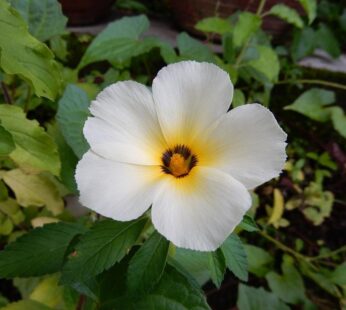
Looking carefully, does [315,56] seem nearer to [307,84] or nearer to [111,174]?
[307,84]

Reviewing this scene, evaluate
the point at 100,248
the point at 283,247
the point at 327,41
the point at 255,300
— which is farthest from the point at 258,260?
the point at 327,41

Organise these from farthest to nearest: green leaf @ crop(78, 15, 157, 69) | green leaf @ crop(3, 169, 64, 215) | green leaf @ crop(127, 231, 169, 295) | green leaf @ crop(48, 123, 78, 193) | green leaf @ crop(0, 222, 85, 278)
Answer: green leaf @ crop(78, 15, 157, 69) < green leaf @ crop(3, 169, 64, 215) < green leaf @ crop(48, 123, 78, 193) < green leaf @ crop(0, 222, 85, 278) < green leaf @ crop(127, 231, 169, 295)

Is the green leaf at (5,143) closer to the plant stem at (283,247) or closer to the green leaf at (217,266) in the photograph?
the green leaf at (217,266)

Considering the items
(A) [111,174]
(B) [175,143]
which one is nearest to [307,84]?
(B) [175,143]

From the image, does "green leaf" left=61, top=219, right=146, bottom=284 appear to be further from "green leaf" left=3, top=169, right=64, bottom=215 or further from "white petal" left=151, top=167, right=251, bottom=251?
"green leaf" left=3, top=169, right=64, bottom=215

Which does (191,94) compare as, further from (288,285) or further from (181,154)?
(288,285)

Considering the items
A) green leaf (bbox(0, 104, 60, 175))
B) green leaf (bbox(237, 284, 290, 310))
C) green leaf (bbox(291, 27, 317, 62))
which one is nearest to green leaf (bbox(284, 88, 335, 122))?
green leaf (bbox(291, 27, 317, 62))
